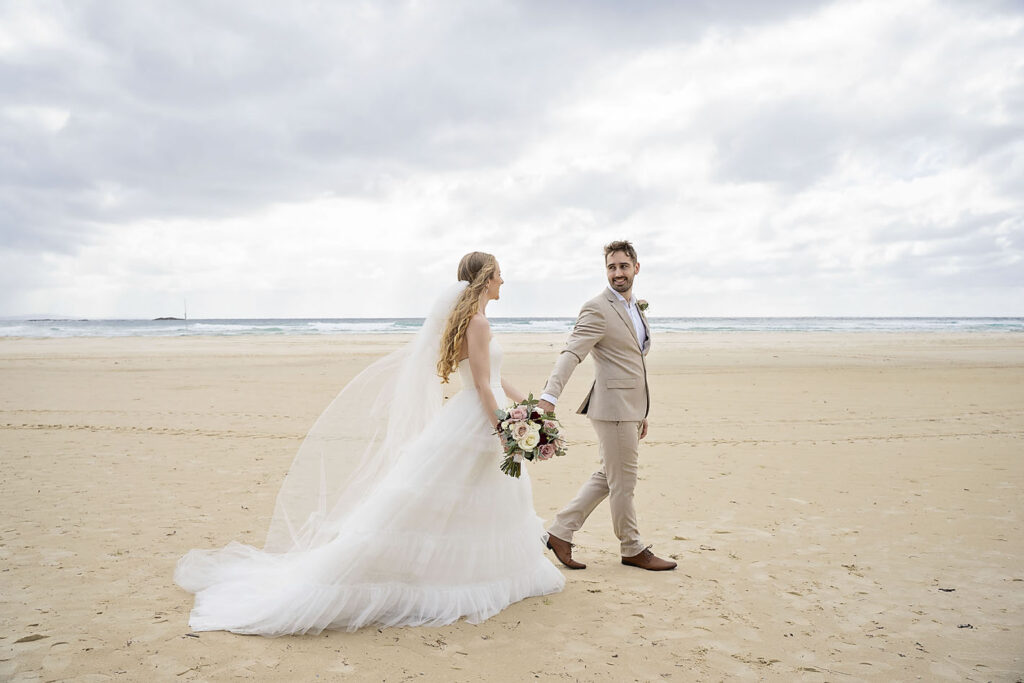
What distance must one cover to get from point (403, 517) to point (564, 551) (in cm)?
142

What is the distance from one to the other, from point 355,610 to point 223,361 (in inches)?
814

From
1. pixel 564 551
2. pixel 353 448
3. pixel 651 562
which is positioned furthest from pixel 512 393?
pixel 651 562

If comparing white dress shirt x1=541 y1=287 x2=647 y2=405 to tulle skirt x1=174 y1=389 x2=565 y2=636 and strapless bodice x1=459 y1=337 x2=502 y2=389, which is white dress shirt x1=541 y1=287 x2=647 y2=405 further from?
tulle skirt x1=174 y1=389 x2=565 y2=636

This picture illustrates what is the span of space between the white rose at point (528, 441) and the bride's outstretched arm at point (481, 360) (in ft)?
0.80

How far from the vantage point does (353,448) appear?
435 centimetres

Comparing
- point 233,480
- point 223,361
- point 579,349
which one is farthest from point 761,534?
point 223,361

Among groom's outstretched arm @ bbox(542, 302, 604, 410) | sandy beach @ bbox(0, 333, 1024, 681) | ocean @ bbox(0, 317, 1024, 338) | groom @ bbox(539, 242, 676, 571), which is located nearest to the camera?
sandy beach @ bbox(0, 333, 1024, 681)

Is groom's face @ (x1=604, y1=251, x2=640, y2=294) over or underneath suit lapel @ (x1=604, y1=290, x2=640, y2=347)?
over

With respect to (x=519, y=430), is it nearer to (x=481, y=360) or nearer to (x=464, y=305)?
(x=481, y=360)

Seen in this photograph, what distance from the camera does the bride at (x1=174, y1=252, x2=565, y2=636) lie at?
12.2ft

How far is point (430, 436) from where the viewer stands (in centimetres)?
404

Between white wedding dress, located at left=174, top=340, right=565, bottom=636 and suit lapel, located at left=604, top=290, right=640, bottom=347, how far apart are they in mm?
928

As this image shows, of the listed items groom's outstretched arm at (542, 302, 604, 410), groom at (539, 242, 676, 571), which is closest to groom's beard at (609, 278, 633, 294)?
groom at (539, 242, 676, 571)

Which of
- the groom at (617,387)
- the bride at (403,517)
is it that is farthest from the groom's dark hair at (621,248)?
the bride at (403,517)
